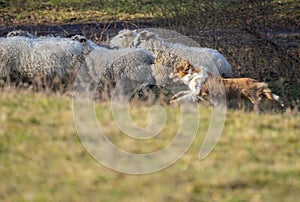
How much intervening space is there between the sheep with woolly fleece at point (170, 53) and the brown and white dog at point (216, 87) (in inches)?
68.2

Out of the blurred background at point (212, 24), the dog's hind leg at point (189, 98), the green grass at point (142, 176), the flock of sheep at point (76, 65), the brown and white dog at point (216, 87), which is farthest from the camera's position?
the blurred background at point (212, 24)

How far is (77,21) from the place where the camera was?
991 inches

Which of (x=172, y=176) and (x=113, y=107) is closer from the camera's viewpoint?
(x=172, y=176)

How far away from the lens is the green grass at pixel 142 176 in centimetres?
584

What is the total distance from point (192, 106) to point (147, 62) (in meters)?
4.41

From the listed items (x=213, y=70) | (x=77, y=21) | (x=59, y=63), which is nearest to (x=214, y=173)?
(x=59, y=63)

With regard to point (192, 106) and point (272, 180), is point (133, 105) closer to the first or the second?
point (192, 106)

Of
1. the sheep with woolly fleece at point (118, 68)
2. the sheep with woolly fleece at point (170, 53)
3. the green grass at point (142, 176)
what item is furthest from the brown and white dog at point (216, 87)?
the green grass at point (142, 176)

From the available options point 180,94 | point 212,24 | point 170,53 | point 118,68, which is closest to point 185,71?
point 180,94

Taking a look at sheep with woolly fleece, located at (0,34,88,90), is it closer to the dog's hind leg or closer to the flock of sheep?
the flock of sheep

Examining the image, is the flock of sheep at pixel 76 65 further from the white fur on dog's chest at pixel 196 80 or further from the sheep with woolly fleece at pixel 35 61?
the white fur on dog's chest at pixel 196 80

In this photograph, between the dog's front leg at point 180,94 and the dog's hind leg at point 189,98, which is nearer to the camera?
the dog's hind leg at point 189,98

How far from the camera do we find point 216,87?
37.9ft

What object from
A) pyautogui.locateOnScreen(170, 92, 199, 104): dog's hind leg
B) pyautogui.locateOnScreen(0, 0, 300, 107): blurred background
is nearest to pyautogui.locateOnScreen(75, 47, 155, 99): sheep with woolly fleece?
pyautogui.locateOnScreen(170, 92, 199, 104): dog's hind leg
